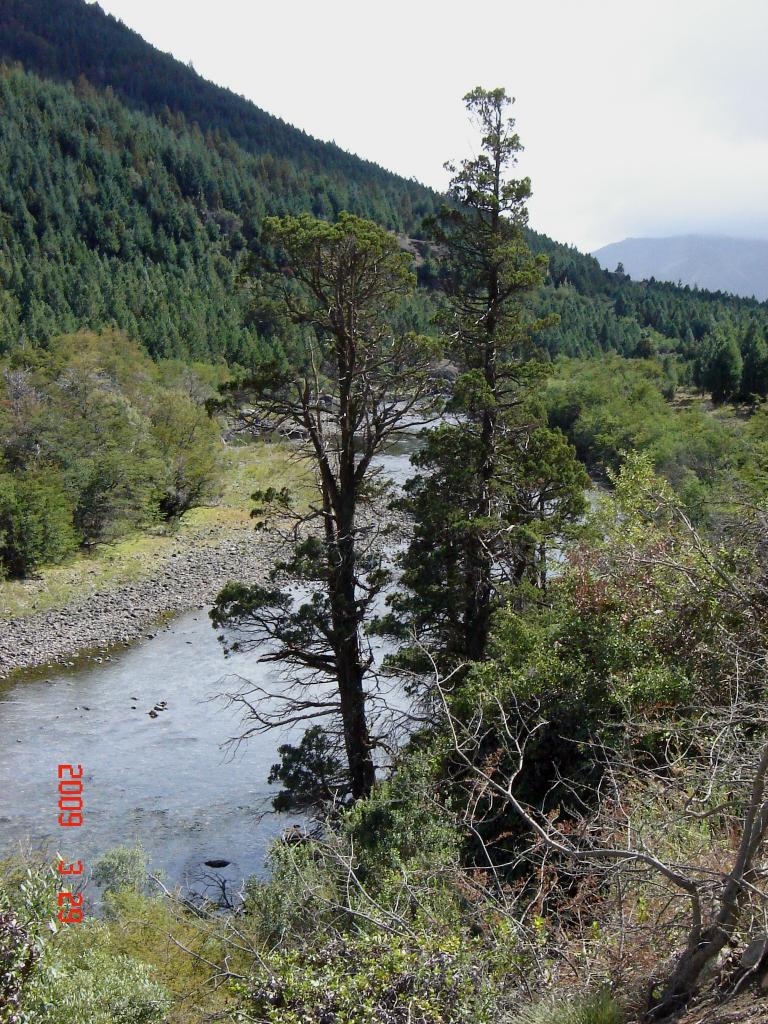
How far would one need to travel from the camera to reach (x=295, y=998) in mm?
4578

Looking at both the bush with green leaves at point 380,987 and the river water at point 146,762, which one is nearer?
the bush with green leaves at point 380,987

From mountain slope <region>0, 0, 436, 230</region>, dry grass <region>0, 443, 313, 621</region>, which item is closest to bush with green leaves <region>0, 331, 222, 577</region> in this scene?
dry grass <region>0, 443, 313, 621</region>

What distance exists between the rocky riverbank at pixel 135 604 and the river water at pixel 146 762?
1117 mm

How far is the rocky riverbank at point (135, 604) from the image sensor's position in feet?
73.7

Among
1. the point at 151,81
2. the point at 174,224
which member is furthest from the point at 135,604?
the point at 151,81

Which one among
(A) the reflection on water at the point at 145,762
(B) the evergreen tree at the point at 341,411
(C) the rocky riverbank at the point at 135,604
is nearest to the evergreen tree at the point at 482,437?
(B) the evergreen tree at the point at 341,411

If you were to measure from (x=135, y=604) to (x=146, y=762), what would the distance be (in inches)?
402

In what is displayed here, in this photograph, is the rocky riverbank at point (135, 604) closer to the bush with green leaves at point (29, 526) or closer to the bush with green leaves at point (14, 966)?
the bush with green leaves at point (29, 526)

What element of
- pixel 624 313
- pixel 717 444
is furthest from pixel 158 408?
pixel 624 313

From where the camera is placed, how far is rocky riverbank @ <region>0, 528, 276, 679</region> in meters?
22.5

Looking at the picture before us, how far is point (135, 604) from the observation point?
26.0 metres

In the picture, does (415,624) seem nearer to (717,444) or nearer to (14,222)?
(717,444)

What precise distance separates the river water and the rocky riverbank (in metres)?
1.12

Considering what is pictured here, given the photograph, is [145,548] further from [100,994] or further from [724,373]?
[724,373]
